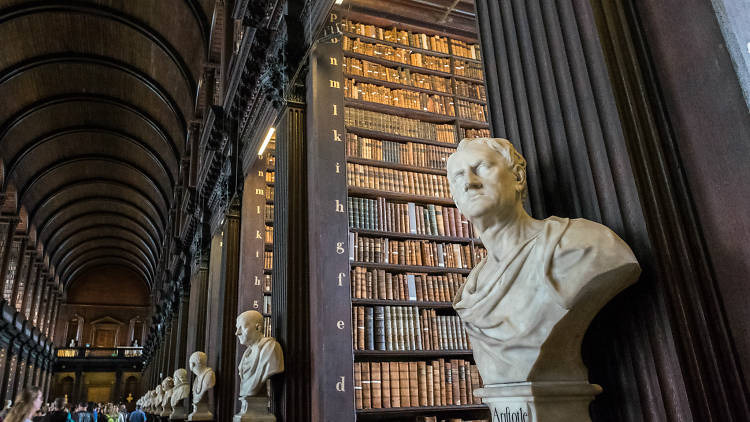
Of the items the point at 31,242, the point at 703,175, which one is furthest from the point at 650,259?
the point at 31,242

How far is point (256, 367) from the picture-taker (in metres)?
3.85

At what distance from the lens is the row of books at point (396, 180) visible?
415 cm

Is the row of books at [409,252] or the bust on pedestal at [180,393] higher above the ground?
the row of books at [409,252]

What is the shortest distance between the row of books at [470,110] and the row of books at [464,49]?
52 cm

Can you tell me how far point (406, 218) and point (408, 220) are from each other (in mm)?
23

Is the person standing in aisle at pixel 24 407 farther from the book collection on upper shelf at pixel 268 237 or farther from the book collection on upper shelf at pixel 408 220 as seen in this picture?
the book collection on upper shelf at pixel 268 237

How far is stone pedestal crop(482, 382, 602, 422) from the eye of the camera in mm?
1227

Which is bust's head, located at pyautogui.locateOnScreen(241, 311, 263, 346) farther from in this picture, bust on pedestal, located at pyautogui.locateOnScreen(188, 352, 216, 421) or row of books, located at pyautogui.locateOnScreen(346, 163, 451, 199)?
bust on pedestal, located at pyautogui.locateOnScreen(188, 352, 216, 421)

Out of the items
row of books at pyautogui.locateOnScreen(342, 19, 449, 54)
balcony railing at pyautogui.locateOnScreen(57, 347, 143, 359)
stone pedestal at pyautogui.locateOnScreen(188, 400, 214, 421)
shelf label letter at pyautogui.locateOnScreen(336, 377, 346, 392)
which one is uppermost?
balcony railing at pyautogui.locateOnScreen(57, 347, 143, 359)

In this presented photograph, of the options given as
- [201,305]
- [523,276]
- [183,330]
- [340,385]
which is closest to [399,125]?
[340,385]

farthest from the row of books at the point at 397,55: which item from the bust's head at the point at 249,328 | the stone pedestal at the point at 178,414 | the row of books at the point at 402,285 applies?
the stone pedestal at the point at 178,414

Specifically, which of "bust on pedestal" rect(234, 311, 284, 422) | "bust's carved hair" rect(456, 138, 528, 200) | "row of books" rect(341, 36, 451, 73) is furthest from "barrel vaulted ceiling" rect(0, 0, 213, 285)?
"bust's carved hair" rect(456, 138, 528, 200)


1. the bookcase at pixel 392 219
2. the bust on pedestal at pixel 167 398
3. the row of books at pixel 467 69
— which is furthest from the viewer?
the bust on pedestal at pixel 167 398

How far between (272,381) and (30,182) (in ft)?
65.3
